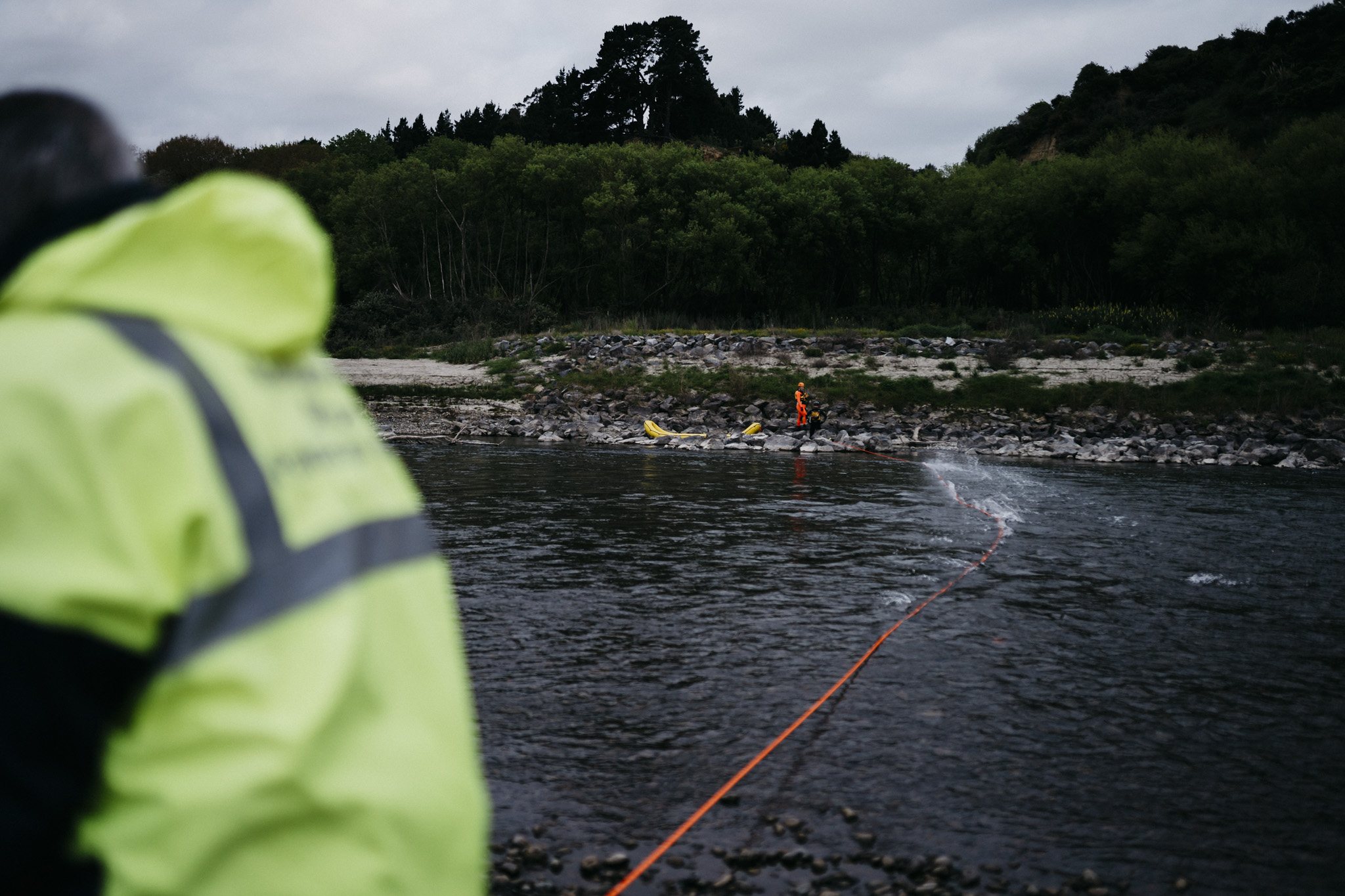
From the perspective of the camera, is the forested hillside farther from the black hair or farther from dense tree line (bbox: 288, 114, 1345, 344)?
the black hair

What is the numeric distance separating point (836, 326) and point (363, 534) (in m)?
39.7

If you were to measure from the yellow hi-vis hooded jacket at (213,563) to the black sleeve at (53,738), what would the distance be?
13 millimetres

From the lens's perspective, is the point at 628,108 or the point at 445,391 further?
the point at 628,108

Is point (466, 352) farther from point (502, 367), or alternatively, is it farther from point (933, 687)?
point (933, 687)

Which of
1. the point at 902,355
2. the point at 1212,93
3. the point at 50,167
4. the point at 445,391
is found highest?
the point at 1212,93

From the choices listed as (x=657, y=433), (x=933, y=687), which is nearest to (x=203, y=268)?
(x=933, y=687)

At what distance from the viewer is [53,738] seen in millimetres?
898

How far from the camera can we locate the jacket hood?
947 mm

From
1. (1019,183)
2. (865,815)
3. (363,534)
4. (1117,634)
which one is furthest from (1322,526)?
(1019,183)

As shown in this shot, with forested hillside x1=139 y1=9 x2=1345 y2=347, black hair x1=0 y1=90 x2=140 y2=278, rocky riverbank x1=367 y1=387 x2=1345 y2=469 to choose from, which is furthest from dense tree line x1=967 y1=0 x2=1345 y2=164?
black hair x1=0 y1=90 x2=140 y2=278

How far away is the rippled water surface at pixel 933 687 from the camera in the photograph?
3.99 m

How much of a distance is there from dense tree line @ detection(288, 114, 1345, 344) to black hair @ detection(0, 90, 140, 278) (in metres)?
40.3

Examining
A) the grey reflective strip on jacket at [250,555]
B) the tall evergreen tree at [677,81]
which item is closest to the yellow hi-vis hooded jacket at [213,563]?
the grey reflective strip on jacket at [250,555]

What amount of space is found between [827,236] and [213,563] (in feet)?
160
